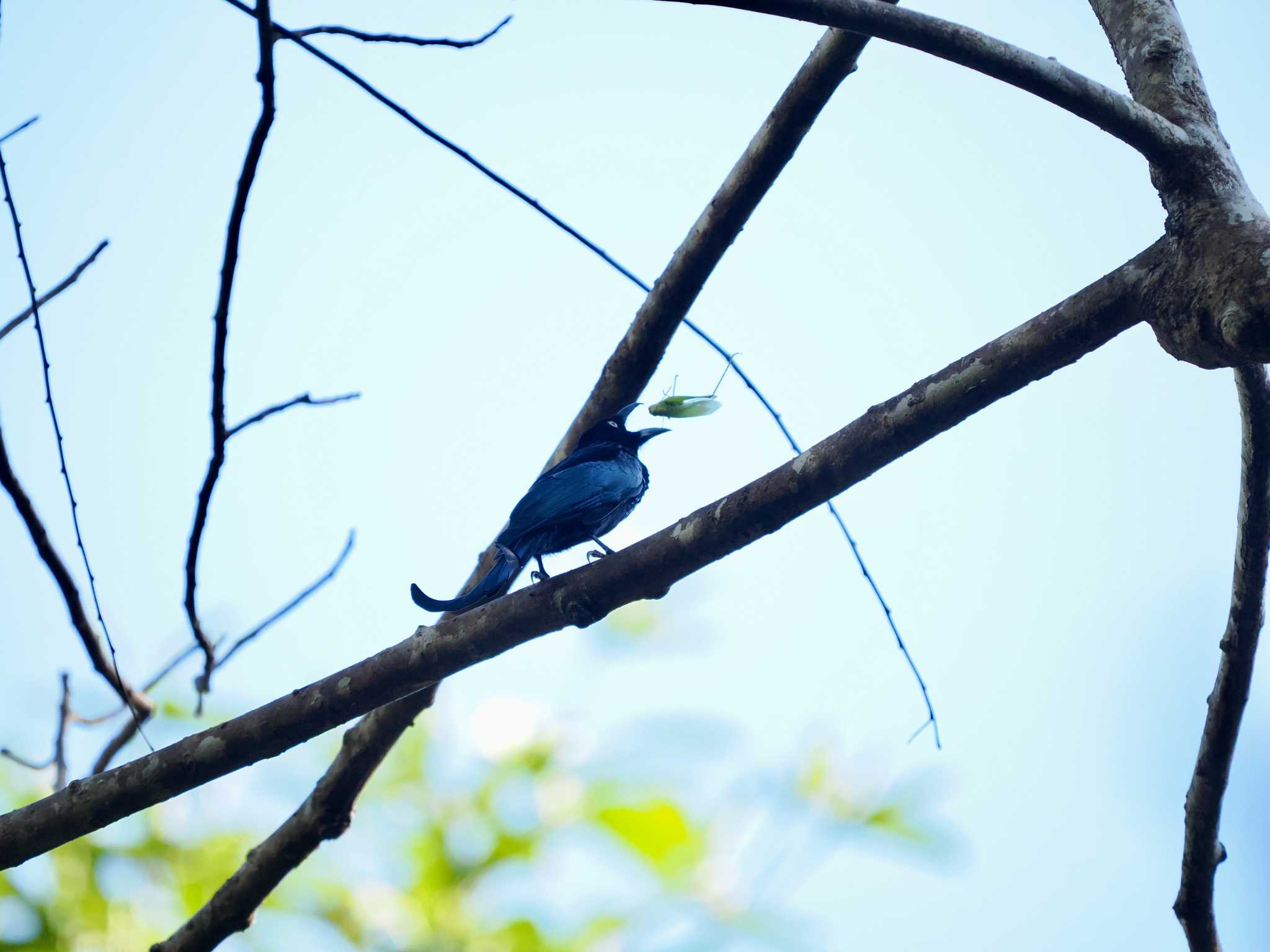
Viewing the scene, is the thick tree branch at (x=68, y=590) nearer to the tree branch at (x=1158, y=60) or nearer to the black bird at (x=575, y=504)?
the black bird at (x=575, y=504)

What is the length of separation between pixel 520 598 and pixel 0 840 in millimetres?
1703

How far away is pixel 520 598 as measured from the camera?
333 cm

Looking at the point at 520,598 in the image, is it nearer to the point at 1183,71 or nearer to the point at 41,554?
the point at 41,554

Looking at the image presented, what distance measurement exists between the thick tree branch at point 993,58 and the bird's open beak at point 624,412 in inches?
78.8

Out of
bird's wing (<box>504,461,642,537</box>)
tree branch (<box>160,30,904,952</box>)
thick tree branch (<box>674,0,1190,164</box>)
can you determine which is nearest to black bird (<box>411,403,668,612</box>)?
bird's wing (<box>504,461,642,537</box>)

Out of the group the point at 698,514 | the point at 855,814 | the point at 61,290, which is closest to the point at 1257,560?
the point at 698,514

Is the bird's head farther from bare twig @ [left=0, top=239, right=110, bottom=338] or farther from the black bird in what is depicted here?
bare twig @ [left=0, top=239, right=110, bottom=338]

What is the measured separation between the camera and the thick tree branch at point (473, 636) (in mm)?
2838

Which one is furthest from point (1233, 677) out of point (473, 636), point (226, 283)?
point (226, 283)

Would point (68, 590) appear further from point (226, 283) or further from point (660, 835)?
point (660, 835)

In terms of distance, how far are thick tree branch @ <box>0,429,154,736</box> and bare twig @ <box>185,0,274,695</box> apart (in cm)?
41

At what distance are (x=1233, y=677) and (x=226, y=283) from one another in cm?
301

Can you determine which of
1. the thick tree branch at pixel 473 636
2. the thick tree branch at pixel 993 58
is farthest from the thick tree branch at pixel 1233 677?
the thick tree branch at pixel 473 636

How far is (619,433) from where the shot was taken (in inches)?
199
